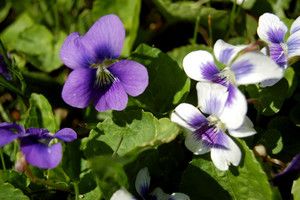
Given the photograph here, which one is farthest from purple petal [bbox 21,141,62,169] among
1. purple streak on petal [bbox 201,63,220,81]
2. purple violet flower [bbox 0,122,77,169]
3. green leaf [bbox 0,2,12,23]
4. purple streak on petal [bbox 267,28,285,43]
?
green leaf [bbox 0,2,12,23]

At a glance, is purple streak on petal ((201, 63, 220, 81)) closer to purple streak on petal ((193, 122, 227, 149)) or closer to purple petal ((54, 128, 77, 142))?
purple streak on petal ((193, 122, 227, 149))

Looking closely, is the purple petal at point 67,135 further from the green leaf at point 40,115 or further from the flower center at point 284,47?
the flower center at point 284,47

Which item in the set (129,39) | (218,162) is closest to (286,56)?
(218,162)

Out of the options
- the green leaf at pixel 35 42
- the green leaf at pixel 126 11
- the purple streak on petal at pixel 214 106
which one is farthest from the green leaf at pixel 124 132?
the green leaf at pixel 35 42

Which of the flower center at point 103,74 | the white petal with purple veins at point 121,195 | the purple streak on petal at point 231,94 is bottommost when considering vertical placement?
the white petal with purple veins at point 121,195

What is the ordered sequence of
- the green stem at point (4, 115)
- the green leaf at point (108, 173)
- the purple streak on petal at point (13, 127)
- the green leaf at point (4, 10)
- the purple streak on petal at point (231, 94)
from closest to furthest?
1. the green leaf at point (108, 173)
2. the purple streak on petal at point (231, 94)
3. the purple streak on petal at point (13, 127)
4. the green stem at point (4, 115)
5. the green leaf at point (4, 10)

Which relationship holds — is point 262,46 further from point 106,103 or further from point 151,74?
point 106,103

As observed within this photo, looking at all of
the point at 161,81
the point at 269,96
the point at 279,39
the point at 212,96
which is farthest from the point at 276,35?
the point at 161,81
